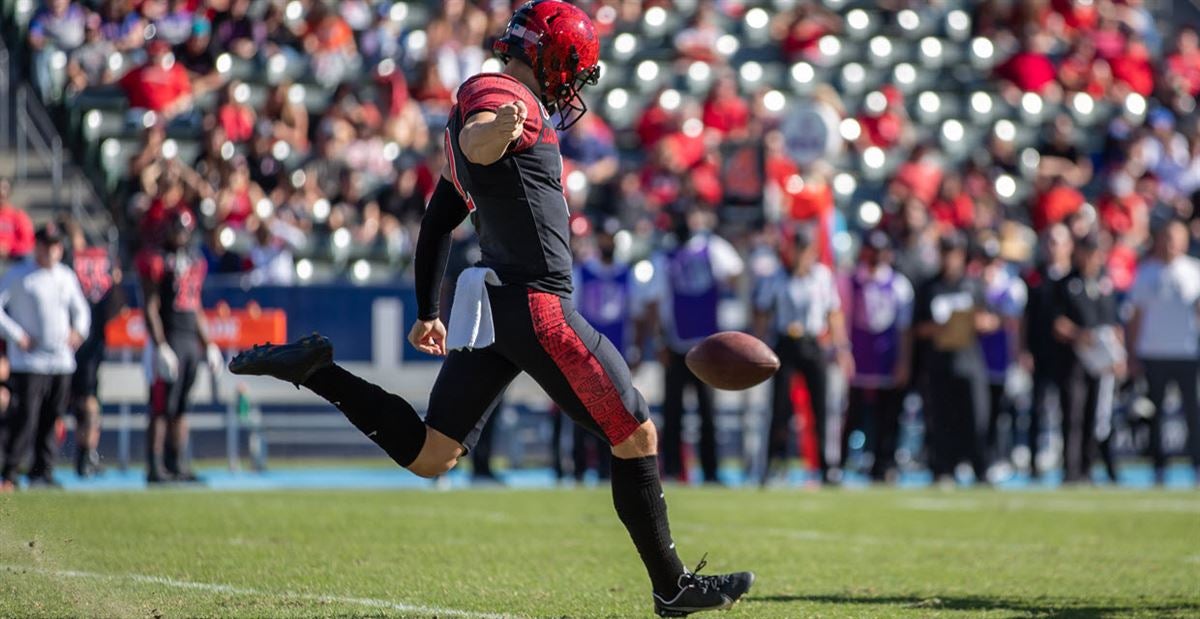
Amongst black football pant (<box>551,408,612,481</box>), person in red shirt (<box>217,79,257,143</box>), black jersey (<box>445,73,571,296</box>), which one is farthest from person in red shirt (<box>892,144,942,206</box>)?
black jersey (<box>445,73,571,296</box>)

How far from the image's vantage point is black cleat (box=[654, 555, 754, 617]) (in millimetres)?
5379

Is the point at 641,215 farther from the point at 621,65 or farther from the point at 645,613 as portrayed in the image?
the point at 645,613

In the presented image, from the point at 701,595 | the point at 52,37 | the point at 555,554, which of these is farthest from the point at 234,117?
the point at 701,595

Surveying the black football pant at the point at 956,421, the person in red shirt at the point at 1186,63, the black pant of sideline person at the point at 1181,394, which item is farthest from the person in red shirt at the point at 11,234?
the person in red shirt at the point at 1186,63

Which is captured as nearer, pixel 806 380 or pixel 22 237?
pixel 806 380

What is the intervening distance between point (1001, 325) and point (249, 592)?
10394mm

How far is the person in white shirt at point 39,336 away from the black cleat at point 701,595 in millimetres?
8032

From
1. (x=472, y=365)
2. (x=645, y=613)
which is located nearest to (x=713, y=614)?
(x=645, y=613)

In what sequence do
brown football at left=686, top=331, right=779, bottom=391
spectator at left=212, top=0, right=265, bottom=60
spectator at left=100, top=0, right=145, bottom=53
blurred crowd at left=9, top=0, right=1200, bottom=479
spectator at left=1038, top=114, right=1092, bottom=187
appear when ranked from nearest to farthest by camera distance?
brown football at left=686, top=331, right=779, bottom=391 → blurred crowd at left=9, top=0, right=1200, bottom=479 → spectator at left=100, top=0, right=145, bottom=53 → spectator at left=212, top=0, right=265, bottom=60 → spectator at left=1038, top=114, right=1092, bottom=187

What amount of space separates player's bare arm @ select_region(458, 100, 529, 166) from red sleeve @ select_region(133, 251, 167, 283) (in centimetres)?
861

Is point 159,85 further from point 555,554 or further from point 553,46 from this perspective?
point 553,46

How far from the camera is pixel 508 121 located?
480 cm

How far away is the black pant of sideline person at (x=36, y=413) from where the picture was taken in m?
12.3

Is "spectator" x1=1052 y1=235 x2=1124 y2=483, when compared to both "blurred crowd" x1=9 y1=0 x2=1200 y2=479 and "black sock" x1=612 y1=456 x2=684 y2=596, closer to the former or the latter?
"blurred crowd" x1=9 y1=0 x2=1200 y2=479
